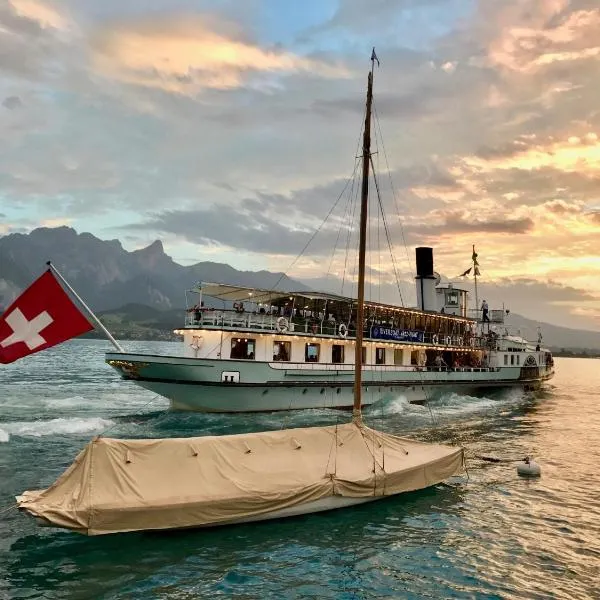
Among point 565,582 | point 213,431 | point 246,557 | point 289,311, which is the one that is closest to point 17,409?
point 213,431

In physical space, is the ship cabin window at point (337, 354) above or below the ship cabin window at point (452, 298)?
below

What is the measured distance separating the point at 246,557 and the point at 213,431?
15.8m

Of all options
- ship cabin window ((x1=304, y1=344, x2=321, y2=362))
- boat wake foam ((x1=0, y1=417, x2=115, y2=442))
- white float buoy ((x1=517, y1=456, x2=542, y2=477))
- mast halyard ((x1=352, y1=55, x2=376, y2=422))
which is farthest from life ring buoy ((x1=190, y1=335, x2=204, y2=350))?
white float buoy ((x1=517, y1=456, x2=542, y2=477))

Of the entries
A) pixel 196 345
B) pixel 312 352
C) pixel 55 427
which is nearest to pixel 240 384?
pixel 196 345

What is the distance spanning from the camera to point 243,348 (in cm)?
3422

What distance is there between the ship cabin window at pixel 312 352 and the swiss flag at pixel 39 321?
23.3 m

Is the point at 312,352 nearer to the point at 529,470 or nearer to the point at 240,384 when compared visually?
the point at 240,384

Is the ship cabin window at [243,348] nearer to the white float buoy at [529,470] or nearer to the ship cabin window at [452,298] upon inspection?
the white float buoy at [529,470]

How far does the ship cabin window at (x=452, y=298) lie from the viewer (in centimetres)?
5969

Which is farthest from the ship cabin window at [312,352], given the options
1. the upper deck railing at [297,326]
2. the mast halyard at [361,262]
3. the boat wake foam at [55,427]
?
the mast halyard at [361,262]

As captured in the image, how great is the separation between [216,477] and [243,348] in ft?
65.5

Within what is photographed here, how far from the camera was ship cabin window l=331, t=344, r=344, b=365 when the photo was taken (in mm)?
39244

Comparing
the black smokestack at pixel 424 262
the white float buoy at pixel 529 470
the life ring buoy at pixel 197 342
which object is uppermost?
the black smokestack at pixel 424 262

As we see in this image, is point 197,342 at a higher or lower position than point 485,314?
lower
